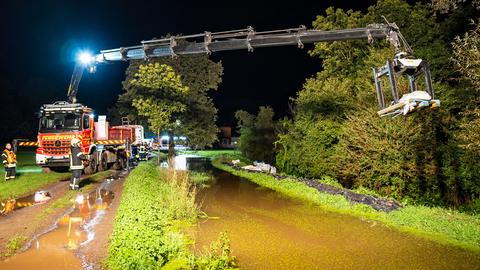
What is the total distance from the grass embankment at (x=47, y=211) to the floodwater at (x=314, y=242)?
3.52 meters

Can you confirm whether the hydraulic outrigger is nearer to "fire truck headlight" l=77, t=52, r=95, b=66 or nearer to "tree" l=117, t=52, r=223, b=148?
"fire truck headlight" l=77, t=52, r=95, b=66

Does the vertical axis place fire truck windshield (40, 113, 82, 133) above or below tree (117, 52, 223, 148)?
below

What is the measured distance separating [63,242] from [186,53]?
7784 mm

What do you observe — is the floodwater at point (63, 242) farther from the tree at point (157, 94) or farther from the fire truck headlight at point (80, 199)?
the tree at point (157, 94)

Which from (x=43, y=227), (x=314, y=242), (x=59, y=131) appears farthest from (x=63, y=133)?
(x=314, y=242)

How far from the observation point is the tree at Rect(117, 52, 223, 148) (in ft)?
142

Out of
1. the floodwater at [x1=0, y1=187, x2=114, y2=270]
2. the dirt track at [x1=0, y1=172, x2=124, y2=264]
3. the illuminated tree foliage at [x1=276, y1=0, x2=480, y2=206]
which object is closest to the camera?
the floodwater at [x1=0, y1=187, x2=114, y2=270]

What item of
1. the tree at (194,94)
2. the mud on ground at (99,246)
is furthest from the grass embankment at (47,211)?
the tree at (194,94)

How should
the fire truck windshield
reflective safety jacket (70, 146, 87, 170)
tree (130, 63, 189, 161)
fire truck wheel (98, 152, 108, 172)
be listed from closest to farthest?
reflective safety jacket (70, 146, 87, 170), the fire truck windshield, fire truck wheel (98, 152, 108, 172), tree (130, 63, 189, 161)

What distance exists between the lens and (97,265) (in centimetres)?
670

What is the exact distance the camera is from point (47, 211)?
10977mm

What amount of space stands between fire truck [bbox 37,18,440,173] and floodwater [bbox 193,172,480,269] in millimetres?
2897

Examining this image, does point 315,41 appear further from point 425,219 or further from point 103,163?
point 103,163

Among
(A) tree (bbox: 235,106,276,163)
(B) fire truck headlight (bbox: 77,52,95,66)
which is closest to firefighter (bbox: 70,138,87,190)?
(B) fire truck headlight (bbox: 77,52,95,66)
